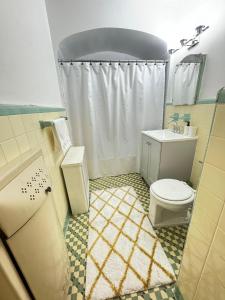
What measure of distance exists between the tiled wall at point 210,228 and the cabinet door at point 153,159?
992mm

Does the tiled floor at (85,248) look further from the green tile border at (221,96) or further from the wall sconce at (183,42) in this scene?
the wall sconce at (183,42)

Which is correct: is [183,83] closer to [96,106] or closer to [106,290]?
[96,106]

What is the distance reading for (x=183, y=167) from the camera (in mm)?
1713

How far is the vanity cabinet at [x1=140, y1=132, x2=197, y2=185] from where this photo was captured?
1576mm


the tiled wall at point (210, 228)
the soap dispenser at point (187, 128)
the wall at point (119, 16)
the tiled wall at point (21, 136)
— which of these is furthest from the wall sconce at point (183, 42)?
the tiled wall at point (21, 136)

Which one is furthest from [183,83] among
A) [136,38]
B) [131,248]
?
[131,248]

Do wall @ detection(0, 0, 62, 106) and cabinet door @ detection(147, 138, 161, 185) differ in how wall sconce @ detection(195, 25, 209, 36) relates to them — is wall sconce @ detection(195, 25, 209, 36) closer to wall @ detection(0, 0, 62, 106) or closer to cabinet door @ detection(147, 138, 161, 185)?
cabinet door @ detection(147, 138, 161, 185)

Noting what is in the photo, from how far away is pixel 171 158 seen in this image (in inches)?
63.9

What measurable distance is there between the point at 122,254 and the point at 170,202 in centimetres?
60

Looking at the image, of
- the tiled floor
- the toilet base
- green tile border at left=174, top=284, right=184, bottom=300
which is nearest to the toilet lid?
the toilet base

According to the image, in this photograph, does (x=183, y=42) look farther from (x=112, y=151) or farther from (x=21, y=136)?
(x=21, y=136)

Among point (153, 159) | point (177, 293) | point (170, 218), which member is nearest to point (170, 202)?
point (170, 218)

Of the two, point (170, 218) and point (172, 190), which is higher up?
point (172, 190)

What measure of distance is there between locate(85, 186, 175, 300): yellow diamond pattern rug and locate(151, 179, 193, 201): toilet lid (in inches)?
16.7
